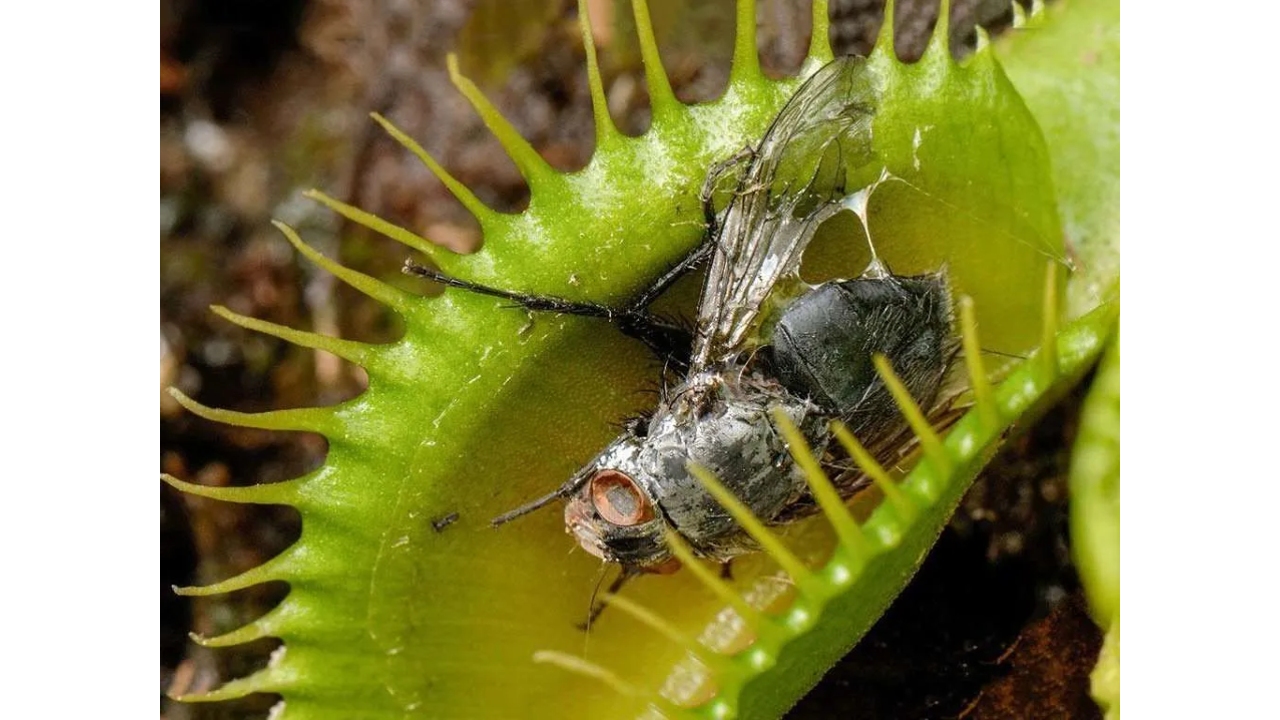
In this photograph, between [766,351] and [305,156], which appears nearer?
[766,351]

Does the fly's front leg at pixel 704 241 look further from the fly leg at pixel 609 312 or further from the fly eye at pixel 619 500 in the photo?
the fly eye at pixel 619 500

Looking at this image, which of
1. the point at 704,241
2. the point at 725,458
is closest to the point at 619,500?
the point at 725,458

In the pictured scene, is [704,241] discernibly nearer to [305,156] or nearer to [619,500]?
[619,500]

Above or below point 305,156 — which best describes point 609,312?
below

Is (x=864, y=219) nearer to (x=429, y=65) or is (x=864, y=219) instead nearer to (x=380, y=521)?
(x=380, y=521)

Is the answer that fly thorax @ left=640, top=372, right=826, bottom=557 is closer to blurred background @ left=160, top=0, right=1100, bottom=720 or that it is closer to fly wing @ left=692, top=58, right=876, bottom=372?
fly wing @ left=692, top=58, right=876, bottom=372

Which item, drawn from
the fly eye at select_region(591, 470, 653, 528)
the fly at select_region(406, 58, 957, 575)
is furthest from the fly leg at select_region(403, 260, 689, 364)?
the fly eye at select_region(591, 470, 653, 528)

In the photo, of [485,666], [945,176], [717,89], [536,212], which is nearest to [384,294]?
[536,212]
